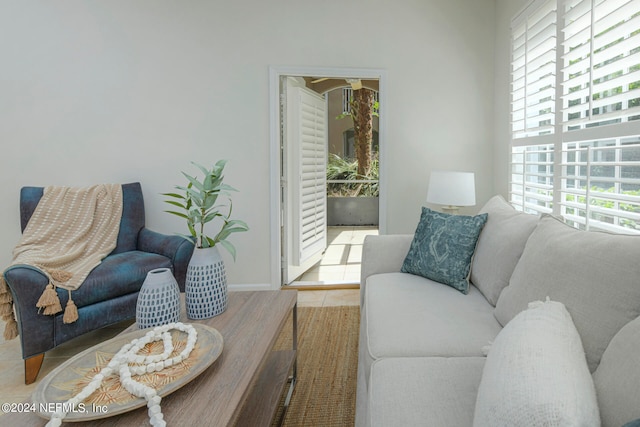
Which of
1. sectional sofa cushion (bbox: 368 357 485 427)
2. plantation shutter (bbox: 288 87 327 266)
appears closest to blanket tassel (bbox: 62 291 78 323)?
sectional sofa cushion (bbox: 368 357 485 427)

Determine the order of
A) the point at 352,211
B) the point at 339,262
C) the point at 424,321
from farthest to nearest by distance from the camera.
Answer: the point at 352,211 → the point at 339,262 → the point at 424,321

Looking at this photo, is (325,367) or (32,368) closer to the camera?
(32,368)

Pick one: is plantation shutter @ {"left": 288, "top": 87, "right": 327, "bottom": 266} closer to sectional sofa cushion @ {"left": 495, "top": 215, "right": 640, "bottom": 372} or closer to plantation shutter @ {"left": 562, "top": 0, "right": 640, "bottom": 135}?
plantation shutter @ {"left": 562, "top": 0, "right": 640, "bottom": 135}

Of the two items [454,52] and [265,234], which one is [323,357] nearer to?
[265,234]

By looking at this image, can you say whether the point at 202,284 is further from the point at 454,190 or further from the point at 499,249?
the point at 454,190

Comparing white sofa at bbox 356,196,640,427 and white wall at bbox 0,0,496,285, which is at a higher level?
white wall at bbox 0,0,496,285

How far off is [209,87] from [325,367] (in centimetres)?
247

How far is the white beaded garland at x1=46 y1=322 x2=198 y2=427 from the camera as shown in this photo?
94 cm

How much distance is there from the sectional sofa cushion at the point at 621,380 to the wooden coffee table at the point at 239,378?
0.86m

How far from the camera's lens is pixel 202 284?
1582mm

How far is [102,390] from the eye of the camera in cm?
102

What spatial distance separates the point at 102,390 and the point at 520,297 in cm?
137

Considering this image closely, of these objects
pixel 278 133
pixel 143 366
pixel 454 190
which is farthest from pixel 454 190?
pixel 143 366

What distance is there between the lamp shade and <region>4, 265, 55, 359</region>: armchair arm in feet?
8.62
